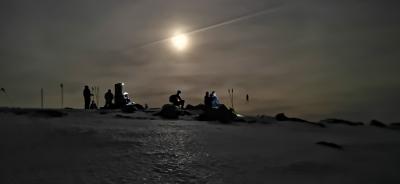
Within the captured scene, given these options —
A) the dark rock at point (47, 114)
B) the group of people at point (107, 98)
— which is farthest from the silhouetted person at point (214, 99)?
the dark rock at point (47, 114)

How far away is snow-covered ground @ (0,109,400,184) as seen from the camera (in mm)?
12328

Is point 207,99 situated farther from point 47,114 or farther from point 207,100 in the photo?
point 47,114

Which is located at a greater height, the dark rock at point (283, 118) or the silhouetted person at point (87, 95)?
the silhouetted person at point (87, 95)

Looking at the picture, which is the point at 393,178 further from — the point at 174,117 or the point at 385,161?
the point at 174,117

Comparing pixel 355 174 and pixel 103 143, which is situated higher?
pixel 103 143

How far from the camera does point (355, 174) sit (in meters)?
15.0

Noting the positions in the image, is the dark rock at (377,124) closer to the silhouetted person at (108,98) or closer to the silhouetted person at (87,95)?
the silhouetted person at (108,98)

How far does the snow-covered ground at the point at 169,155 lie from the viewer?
40.4 ft

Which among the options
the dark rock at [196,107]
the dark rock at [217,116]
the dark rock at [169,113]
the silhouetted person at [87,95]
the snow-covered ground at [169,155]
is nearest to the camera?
the snow-covered ground at [169,155]

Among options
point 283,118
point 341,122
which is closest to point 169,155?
point 283,118

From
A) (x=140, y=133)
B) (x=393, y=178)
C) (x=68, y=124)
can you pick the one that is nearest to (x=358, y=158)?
(x=393, y=178)

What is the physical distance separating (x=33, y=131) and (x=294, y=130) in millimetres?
13113

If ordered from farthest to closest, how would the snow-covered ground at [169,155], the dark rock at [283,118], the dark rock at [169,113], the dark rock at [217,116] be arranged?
the dark rock at [283,118]
the dark rock at [169,113]
the dark rock at [217,116]
the snow-covered ground at [169,155]

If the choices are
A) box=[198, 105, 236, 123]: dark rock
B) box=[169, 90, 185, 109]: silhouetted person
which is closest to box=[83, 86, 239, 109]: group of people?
box=[169, 90, 185, 109]: silhouetted person
